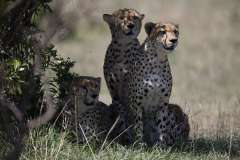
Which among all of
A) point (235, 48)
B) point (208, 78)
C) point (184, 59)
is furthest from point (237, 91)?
point (235, 48)

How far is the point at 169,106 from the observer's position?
8195 millimetres

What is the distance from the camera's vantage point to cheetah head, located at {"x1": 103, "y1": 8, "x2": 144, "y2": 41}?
806cm

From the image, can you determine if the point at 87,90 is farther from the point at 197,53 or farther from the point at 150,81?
the point at 197,53

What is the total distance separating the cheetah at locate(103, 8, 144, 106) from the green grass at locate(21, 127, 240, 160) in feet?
2.63

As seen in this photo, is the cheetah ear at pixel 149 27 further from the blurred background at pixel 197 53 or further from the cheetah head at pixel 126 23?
the blurred background at pixel 197 53

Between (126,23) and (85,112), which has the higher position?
(126,23)

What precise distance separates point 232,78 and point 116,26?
6.87 metres

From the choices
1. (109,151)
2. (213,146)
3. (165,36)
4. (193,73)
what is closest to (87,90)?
(109,151)

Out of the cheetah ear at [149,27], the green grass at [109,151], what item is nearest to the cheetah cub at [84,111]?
the green grass at [109,151]

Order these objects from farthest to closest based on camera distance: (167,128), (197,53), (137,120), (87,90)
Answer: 1. (197,53)
2. (167,128)
3. (137,120)
4. (87,90)

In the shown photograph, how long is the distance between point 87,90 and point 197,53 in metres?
9.52

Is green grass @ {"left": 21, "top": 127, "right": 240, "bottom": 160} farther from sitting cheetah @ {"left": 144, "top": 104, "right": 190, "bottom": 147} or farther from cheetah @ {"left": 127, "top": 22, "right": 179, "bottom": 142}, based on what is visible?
cheetah @ {"left": 127, "top": 22, "right": 179, "bottom": 142}

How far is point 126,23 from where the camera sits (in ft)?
26.5

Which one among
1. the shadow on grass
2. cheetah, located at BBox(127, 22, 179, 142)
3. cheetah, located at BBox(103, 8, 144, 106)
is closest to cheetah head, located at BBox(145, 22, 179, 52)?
cheetah, located at BBox(127, 22, 179, 142)
